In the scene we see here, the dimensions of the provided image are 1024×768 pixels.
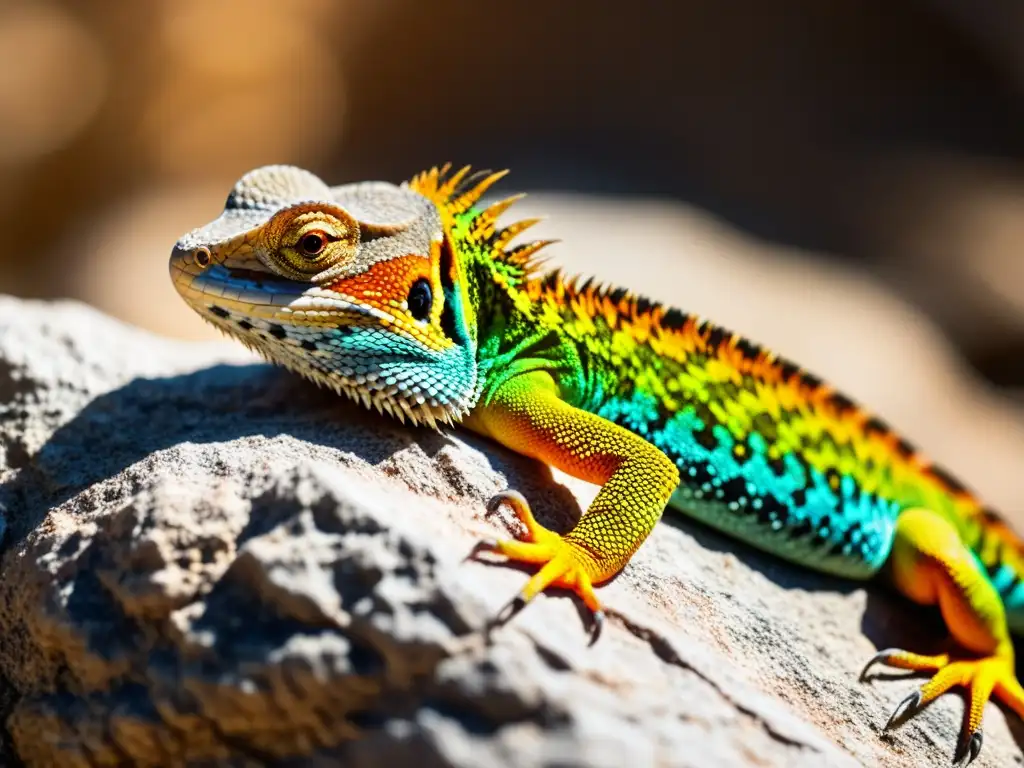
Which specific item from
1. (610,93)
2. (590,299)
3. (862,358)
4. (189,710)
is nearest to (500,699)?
(189,710)

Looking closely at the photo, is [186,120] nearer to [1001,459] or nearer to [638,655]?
[1001,459]

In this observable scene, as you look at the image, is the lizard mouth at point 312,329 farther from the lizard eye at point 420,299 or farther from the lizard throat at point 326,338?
the lizard eye at point 420,299

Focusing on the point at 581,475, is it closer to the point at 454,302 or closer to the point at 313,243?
the point at 454,302

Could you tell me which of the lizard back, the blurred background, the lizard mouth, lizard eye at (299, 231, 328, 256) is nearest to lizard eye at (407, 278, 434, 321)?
the lizard mouth

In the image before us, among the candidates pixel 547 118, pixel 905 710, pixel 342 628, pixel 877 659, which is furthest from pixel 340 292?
pixel 547 118

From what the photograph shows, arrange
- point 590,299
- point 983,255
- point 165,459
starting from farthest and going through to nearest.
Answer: point 983,255 < point 590,299 < point 165,459

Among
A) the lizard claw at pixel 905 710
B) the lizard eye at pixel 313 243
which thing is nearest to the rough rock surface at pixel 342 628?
the lizard claw at pixel 905 710
